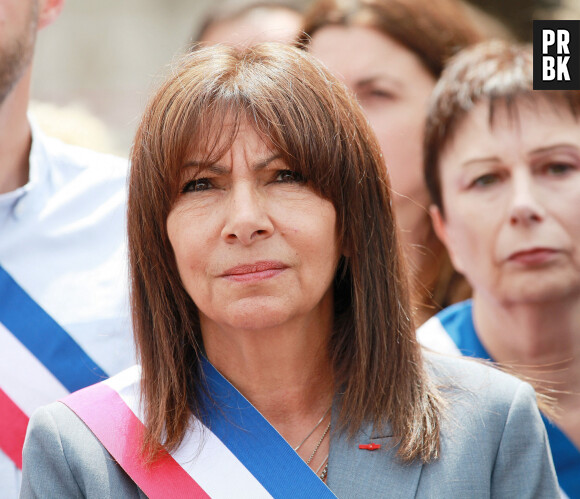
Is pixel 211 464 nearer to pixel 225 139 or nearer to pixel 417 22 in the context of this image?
pixel 225 139

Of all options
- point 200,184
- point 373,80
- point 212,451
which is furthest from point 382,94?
point 212,451

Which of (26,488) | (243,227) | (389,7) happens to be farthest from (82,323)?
(389,7)

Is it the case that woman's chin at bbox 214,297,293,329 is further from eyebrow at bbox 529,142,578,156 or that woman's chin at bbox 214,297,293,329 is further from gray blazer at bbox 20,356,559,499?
eyebrow at bbox 529,142,578,156

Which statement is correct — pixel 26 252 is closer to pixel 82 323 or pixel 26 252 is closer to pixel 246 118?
pixel 82 323

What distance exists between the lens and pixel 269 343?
252 cm

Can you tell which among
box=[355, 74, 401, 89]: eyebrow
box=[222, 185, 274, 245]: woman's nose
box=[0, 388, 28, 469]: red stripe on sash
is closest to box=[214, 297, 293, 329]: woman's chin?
box=[222, 185, 274, 245]: woman's nose

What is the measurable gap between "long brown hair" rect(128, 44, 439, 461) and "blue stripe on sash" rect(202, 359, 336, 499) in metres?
0.05

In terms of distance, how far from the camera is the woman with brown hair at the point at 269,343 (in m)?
2.37

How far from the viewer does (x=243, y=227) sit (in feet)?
7.56

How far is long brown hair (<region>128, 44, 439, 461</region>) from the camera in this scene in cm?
238

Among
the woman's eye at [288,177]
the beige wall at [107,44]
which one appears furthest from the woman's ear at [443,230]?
the beige wall at [107,44]

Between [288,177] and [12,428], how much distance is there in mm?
1093

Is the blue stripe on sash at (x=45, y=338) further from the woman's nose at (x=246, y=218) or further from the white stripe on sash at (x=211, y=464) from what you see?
the woman's nose at (x=246, y=218)

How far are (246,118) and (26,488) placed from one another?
1.02 metres
